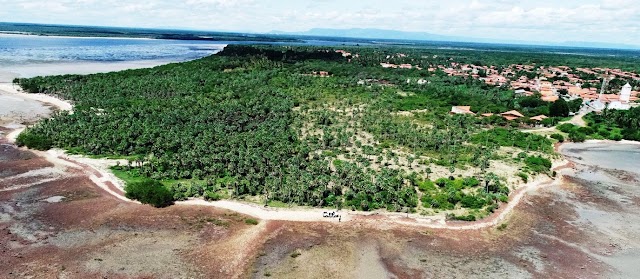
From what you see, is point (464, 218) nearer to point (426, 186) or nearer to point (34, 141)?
point (426, 186)


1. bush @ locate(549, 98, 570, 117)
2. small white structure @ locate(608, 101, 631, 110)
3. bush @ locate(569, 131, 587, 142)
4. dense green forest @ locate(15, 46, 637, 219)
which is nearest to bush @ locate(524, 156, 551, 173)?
dense green forest @ locate(15, 46, 637, 219)

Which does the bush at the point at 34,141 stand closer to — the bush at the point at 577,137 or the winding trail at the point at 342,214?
the winding trail at the point at 342,214

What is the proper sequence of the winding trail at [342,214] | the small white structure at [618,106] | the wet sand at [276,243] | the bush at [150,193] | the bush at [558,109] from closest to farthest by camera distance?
the wet sand at [276,243] → the winding trail at [342,214] → the bush at [150,193] → the bush at [558,109] → the small white structure at [618,106]

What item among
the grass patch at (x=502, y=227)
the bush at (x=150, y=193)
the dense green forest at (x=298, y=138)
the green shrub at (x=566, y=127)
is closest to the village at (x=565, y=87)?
the green shrub at (x=566, y=127)

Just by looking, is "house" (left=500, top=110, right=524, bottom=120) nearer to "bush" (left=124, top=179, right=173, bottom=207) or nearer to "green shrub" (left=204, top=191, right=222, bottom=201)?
"green shrub" (left=204, top=191, right=222, bottom=201)

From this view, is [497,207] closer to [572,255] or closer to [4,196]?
[572,255]
